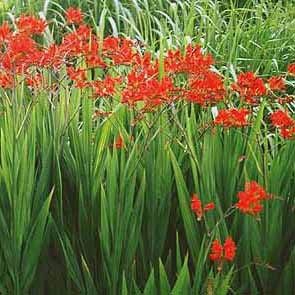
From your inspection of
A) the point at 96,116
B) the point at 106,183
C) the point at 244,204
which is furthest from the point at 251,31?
the point at 244,204

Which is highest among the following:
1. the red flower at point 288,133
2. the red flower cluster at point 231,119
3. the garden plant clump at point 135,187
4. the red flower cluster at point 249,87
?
the red flower cluster at point 249,87

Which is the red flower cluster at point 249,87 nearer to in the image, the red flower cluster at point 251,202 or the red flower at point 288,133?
the red flower at point 288,133

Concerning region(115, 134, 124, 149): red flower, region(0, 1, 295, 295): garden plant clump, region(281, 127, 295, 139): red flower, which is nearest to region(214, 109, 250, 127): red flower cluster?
region(0, 1, 295, 295): garden plant clump

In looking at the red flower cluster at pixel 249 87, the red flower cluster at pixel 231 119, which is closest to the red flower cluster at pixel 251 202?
the red flower cluster at pixel 231 119

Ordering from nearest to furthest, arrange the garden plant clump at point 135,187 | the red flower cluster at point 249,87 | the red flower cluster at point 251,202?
the red flower cluster at point 251,202, the garden plant clump at point 135,187, the red flower cluster at point 249,87

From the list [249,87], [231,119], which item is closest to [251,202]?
[231,119]

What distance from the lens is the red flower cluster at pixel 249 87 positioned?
2.02 meters

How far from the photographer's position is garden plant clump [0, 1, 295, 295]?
1.89 m

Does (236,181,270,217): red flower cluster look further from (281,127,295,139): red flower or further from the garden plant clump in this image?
(281,127,295,139): red flower

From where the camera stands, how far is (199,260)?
5.69ft

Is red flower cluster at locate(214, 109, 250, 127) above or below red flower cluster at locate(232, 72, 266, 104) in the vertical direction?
below

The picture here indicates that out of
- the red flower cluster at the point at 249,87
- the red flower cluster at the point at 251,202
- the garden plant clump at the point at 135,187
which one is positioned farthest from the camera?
the red flower cluster at the point at 249,87

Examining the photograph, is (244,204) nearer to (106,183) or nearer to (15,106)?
(106,183)

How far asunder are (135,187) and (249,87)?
416 millimetres
